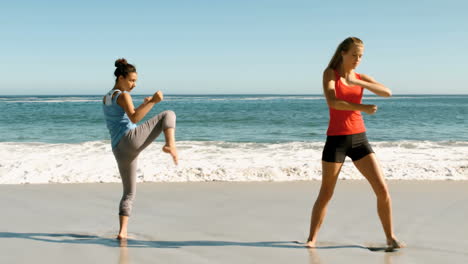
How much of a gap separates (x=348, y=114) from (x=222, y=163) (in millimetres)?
5708

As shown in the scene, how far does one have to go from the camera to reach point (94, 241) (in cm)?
Answer: 392

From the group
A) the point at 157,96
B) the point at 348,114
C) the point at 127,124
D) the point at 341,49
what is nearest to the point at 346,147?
the point at 348,114

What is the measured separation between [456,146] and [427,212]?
27.2ft

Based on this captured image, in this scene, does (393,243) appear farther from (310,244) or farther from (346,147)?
(346,147)

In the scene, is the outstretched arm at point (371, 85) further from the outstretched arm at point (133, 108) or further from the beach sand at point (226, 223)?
the outstretched arm at point (133, 108)

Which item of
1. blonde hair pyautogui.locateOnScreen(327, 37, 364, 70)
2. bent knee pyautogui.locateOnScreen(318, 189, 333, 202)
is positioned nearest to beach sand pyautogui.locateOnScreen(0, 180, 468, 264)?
bent knee pyautogui.locateOnScreen(318, 189, 333, 202)

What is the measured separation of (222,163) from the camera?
8906mm

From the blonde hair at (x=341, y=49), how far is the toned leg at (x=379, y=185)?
30.8 inches

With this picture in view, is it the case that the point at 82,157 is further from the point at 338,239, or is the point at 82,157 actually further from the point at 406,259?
the point at 406,259

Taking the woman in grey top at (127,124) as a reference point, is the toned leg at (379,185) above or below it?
below

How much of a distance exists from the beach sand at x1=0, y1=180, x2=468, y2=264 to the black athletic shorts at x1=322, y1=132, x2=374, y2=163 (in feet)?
2.73

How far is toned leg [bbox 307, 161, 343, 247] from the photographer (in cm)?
348

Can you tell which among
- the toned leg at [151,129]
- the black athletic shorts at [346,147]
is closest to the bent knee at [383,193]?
the black athletic shorts at [346,147]

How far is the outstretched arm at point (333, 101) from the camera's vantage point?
3123 mm
